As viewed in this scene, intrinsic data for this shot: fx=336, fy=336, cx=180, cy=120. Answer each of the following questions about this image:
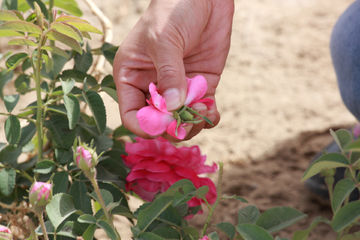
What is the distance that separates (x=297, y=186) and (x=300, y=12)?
1390 millimetres

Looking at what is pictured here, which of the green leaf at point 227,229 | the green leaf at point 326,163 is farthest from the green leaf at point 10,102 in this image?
the green leaf at point 326,163

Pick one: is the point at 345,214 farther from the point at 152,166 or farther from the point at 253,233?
the point at 152,166

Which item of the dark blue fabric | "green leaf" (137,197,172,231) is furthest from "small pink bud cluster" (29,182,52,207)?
the dark blue fabric

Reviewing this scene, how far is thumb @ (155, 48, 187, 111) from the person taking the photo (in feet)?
2.14

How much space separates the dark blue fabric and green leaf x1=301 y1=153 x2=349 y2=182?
20.2 inches

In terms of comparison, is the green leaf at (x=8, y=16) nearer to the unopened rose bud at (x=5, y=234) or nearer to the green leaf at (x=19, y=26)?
the green leaf at (x=19, y=26)

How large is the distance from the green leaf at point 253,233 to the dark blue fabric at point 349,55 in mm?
649

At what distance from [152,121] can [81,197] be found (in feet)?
0.70

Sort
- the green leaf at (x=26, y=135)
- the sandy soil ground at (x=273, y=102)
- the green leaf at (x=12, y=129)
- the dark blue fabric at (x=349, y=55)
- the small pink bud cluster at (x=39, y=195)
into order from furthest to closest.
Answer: the sandy soil ground at (x=273, y=102), the dark blue fabric at (x=349, y=55), the green leaf at (x=26, y=135), the green leaf at (x=12, y=129), the small pink bud cluster at (x=39, y=195)

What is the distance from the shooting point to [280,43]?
2.04 metres

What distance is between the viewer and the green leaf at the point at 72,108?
0.65 metres

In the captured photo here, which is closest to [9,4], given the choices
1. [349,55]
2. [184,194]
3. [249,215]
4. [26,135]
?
[26,135]

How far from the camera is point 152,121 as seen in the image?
0.62 m

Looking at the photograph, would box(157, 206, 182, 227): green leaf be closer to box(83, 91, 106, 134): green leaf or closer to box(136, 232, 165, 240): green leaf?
box(136, 232, 165, 240): green leaf
